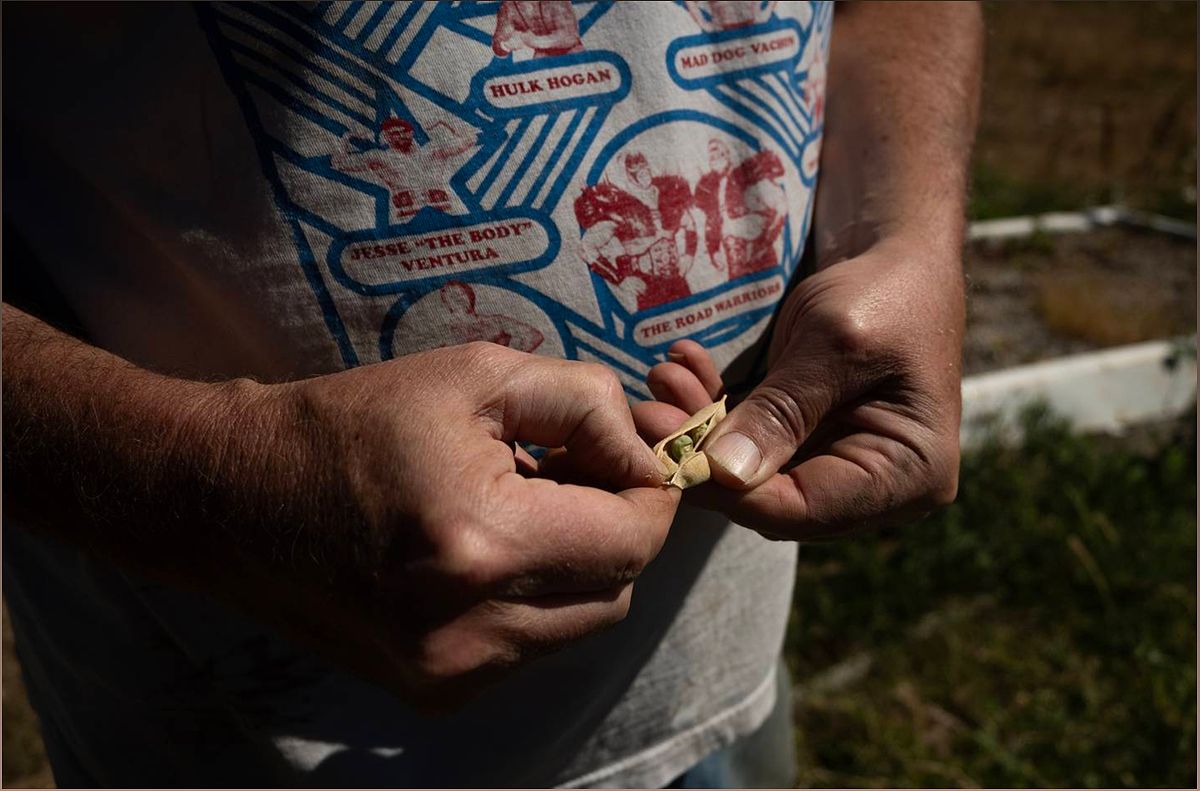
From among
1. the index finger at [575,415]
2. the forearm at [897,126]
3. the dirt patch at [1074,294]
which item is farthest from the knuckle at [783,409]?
the dirt patch at [1074,294]

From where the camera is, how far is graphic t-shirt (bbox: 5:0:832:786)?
118 cm

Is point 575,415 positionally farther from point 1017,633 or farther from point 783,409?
point 1017,633

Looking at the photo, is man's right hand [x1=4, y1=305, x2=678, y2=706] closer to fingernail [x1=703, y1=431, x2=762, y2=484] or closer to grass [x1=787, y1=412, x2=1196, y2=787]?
fingernail [x1=703, y1=431, x2=762, y2=484]

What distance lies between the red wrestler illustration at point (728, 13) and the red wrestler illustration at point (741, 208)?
16 cm

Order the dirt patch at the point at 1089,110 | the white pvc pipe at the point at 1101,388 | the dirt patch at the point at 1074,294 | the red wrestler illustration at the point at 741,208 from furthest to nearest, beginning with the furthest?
the dirt patch at the point at 1089,110, the dirt patch at the point at 1074,294, the white pvc pipe at the point at 1101,388, the red wrestler illustration at the point at 741,208

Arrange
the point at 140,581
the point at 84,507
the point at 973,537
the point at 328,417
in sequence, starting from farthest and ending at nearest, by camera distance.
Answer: the point at 973,537 → the point at 140,581 → the point at 84,507 → the point at 328,417

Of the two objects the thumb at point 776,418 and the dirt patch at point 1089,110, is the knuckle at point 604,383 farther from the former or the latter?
the dirt patch at point 1089,110

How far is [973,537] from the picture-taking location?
3072 mm

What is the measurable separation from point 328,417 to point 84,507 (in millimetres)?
383

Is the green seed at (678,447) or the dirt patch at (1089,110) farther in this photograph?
the dirt patch at (1089,110)

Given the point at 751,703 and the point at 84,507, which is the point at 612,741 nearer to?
the point at 751,703

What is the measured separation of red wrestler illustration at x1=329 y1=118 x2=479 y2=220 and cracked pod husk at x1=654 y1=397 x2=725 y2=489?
406 mm

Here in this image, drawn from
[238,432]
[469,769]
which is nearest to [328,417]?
[238,432]

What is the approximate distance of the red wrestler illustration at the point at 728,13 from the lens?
1.31 m
